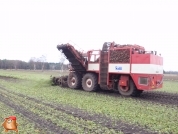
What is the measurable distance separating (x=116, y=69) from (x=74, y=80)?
422 cm

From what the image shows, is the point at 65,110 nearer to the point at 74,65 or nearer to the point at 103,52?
the point at 103,52

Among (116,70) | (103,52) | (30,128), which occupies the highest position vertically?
(103,52)

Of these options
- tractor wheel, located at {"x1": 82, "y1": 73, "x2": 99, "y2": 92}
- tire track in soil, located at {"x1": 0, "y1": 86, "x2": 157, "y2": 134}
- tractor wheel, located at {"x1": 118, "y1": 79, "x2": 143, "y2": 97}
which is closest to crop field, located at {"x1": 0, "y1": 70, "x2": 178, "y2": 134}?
tire track in soil, located at {"x1": 0, "y1": 86, "x2": 157, "y2": 134}

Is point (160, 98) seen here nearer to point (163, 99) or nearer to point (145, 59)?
point (163, 99)

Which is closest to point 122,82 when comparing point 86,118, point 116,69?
point 116,69

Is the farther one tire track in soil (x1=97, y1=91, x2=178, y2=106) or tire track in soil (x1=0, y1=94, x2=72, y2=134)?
tire track in soil (x1=97, y1=91, x2=178, y2=106)

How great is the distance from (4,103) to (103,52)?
670 cm

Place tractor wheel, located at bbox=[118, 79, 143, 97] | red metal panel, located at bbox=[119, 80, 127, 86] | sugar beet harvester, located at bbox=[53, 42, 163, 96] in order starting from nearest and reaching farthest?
sugar beet harvester, located at bbox=[53, 42, 163, 96], tractor wheel, located at bbox=[118, 79, 143, 97], red metal panel, located at bbox=[119, 80, 127, 86]

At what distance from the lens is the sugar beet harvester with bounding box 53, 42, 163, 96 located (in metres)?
12.4

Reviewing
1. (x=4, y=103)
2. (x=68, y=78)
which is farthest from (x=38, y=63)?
(x=4, y=103)

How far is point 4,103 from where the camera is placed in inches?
404

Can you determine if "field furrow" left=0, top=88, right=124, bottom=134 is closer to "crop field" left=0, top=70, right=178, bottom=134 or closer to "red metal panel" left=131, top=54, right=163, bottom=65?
"crop field" left=0, top=70, right=178, bottom=134

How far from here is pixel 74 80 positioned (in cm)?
1675

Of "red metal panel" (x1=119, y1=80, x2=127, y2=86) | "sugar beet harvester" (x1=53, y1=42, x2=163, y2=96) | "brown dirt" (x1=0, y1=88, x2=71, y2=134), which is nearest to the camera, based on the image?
"brown dirt" (x1=0, y1=88, x2=71, y2=134)
